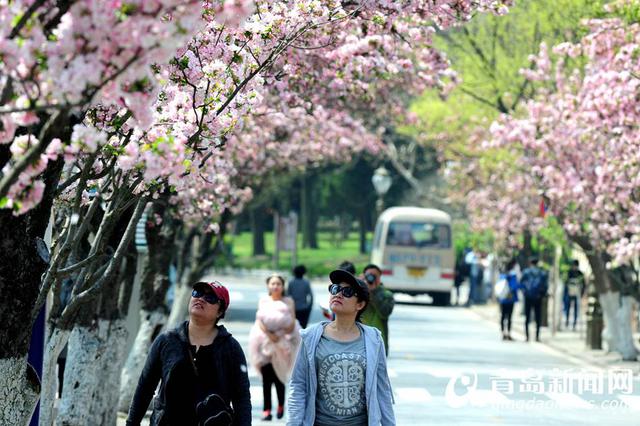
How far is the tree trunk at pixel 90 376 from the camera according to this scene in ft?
44.8

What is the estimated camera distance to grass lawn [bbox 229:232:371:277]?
264 ft

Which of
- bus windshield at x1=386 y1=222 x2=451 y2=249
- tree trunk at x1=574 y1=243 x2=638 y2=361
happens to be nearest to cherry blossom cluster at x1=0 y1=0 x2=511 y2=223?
tree trunk at x1=574 y1=243 x2=638 y2=361

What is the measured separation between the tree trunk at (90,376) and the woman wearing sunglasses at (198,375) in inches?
228

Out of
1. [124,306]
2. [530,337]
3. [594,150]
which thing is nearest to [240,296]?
[530,337]

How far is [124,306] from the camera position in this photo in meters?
15.3

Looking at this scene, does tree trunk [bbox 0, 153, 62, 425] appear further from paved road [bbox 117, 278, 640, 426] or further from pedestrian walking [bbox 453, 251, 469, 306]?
pedestrian walking [bbox 453, 251, 469, 306]

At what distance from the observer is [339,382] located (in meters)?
8.08

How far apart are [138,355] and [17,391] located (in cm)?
892

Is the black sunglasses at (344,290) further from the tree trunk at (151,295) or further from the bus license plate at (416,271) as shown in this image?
the bus license plate at (416,271)

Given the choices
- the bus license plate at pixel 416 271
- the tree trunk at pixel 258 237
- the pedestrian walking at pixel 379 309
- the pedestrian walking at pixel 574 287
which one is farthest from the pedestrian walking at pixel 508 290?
the tree trunk at pixel 258 237

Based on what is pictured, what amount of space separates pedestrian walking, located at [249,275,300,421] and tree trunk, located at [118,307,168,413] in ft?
4.28

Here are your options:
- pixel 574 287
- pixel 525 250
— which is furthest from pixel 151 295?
pixel 525 250

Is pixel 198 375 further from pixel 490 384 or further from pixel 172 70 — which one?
pixel 490 384

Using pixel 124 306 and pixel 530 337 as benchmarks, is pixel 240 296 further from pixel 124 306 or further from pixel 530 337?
pixel 124 306
